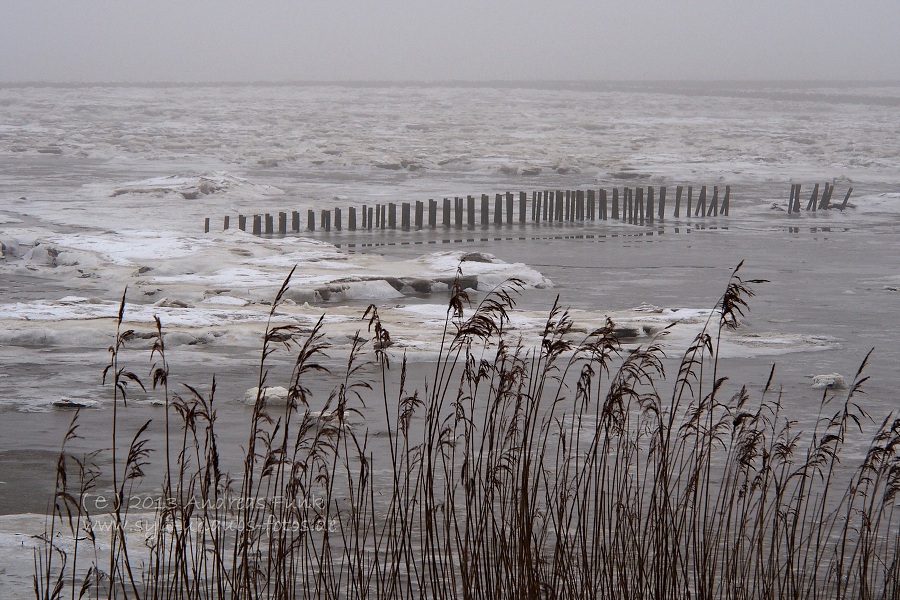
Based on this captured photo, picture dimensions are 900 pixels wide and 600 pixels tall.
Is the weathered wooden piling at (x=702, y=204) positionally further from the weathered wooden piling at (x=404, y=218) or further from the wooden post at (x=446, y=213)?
the weathered wooden piling at (x=404, y=218)

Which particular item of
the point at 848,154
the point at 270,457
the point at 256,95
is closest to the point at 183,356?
the point at 270,457

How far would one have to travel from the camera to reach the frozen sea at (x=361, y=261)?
9.95 metres

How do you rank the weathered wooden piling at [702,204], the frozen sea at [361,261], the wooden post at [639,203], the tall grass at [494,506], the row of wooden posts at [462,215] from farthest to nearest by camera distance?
the weathered wooden piling at [702,204] → the wooden post at [639,203] → the row of wooden posts at [462,215] → the frozen sea at [361,261] → the tall grass at [494,506]

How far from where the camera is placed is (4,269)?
16906 millimetres

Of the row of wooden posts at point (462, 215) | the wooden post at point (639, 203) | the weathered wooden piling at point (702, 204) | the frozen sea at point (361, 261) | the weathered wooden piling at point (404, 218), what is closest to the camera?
the frozen sea at point (361, 261)

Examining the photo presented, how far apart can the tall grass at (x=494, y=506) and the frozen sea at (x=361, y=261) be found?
81 centimetres

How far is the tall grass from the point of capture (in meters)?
3.36

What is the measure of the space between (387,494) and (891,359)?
7.40 meters

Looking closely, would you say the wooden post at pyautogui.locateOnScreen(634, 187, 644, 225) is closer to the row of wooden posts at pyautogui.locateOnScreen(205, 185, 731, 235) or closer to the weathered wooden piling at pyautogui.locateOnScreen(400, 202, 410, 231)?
the row of wooden posts at pyautogui.locateOnScreen(205, 185, 731, 235)

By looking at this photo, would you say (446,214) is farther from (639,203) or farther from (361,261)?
(361,261)

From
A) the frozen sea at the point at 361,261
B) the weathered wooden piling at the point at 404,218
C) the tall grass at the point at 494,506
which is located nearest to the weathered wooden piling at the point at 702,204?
the frozen sea at the point at 361,261

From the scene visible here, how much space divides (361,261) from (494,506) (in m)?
11.6

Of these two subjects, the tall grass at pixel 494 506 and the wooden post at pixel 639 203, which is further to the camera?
the wooden post at pixel 639 203

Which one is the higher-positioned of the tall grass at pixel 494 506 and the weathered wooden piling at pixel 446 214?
the tall grass at pixel 494 506
